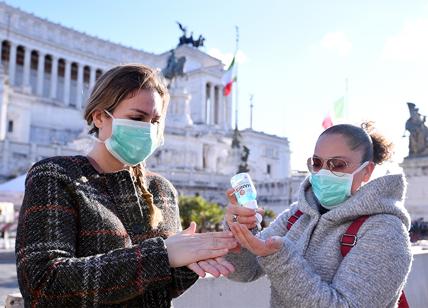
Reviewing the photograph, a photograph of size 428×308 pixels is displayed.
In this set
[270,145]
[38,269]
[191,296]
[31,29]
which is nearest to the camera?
[38,269]

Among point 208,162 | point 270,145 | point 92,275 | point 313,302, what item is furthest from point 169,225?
point 270,145

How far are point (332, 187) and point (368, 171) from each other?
0.22 meters

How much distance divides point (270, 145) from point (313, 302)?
62.0 m

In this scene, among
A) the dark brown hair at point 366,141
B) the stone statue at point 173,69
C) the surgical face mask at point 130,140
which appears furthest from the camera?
the stone statue at point 173,69

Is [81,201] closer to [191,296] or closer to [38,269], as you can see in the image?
[38,269]

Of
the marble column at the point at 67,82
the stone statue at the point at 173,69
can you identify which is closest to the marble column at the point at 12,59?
the marble column at the point at 67,82

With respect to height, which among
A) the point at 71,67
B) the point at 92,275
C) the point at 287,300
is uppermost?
the point at 71,67

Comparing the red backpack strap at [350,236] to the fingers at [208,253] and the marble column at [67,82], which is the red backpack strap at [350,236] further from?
the marble column at [67,82]

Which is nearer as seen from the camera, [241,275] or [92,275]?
[92,275]

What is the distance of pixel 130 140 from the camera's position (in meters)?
2.31

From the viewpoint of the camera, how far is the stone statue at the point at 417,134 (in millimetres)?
18005

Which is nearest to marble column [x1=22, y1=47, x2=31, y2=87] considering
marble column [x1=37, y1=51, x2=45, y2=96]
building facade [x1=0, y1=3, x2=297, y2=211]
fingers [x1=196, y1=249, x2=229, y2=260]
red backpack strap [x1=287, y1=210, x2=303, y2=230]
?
building facade [x1=0, y1=3, x2=297, y2=211]

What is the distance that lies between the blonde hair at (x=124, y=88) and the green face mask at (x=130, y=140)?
73mm

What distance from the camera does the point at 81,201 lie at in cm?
202
